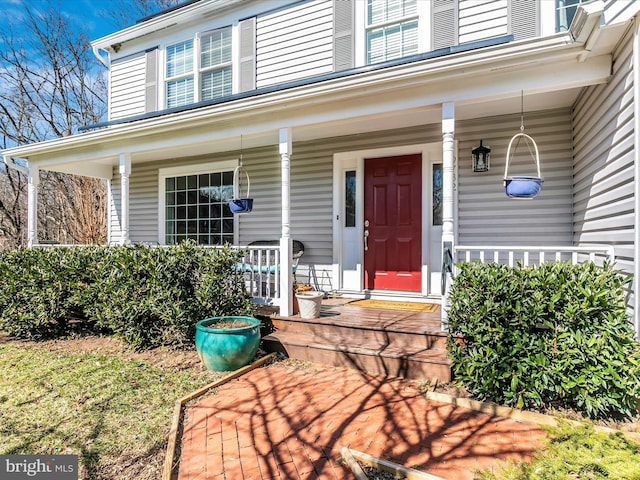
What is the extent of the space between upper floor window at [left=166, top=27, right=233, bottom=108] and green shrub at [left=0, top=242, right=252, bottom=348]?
11.9ft

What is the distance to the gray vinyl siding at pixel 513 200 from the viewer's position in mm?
4523

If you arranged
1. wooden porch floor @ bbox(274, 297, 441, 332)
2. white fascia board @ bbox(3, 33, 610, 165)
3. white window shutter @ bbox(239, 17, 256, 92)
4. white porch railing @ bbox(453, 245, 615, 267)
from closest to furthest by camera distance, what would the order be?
white porch railing @ bbox(453, 245, 615, 267) < white fascia board @ bbox(3, 33, 610, 165) < wooden porch floor @ bbox(274, 297, 441, 332) < white window shutter @ bbox(239, 17, 256, 92)

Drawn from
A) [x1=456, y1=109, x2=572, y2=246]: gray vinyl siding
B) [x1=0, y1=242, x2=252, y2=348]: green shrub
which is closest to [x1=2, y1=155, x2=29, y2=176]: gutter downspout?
[x1=0, y1=242, x2=252, y2=348]: green shrub

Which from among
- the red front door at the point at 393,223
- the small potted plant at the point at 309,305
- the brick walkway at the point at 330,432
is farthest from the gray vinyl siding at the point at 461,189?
the brick walkway at the point at 330,432

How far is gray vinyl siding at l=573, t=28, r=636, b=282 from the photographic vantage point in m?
2.76

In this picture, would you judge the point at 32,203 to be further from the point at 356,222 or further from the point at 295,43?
the point at 356,222

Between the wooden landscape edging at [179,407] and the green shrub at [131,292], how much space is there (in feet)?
2.47

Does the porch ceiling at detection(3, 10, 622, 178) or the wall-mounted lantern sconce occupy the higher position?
the porch ceiling at detection(3, 10, 622, 178)

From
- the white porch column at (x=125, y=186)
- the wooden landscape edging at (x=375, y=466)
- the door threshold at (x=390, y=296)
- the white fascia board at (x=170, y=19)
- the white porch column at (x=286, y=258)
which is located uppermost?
the white fascia board at (x=170, y=19)

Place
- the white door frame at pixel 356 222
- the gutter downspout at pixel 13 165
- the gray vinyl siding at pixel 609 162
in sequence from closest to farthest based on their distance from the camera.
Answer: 1. the gray vinyl siding at pixel 609 162
2. the white door frame at pixel 356 222
3. the gutter downspout at pixel 13 165

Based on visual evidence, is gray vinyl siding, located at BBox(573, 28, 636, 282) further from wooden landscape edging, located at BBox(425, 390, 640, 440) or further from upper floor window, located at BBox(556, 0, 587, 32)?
upper floor window, located at BBox(556, 0, 587, 32)

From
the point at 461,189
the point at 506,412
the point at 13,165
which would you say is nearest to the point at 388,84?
the point at 461,189

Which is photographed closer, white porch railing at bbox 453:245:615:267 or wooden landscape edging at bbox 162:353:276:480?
wooden landscape edging at bbox 162:353:276:480

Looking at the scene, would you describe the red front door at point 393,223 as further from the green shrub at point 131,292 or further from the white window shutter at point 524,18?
the green shrub at point 131,292
